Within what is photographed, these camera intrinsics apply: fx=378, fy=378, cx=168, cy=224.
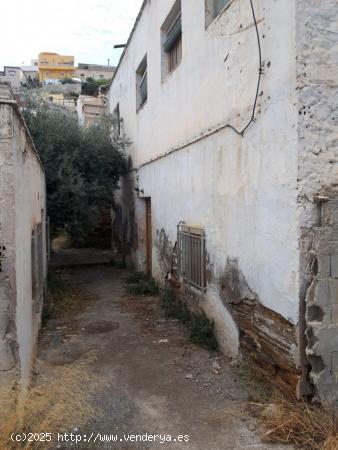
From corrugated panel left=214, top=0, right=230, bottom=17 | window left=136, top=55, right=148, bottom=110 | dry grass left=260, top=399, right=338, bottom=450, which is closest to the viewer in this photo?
dry grass left=260, top=399, right=338, bottom=450

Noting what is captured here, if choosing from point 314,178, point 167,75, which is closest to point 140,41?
point 167,75

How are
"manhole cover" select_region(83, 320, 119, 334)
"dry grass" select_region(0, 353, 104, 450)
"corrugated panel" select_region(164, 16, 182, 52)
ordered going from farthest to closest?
1. "corrugated panel" select_region(164, 16, 182, 52)
2. "manhole cover" select_region(83, 320, 119, 334)
3. "dry grass" select_region(0, 353, 104, 450)

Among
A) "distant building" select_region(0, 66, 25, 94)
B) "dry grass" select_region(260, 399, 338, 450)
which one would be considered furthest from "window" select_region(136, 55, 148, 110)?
"dry grass" select_region(260, 399, 338, 450)

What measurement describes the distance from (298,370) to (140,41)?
813cm

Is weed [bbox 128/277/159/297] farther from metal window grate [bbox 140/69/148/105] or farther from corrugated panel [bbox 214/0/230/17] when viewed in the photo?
corrugated panel [bbox 214/0/230/17]

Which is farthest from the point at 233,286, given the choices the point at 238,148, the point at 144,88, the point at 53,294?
the point at 144,88

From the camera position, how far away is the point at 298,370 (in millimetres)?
3197

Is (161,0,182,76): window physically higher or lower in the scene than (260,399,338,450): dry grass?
higher

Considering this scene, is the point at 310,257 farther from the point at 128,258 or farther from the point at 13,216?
the point at 128,258

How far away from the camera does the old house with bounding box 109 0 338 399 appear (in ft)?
10.3

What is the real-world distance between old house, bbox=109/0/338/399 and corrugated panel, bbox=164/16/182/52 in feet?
0.19

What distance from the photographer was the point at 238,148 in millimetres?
4090

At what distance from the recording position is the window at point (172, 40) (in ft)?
21.2

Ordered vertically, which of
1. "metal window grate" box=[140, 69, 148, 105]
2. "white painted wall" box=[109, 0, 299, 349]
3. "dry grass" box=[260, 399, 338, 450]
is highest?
"metal window grate" box=[140, 69, 148, 105]
